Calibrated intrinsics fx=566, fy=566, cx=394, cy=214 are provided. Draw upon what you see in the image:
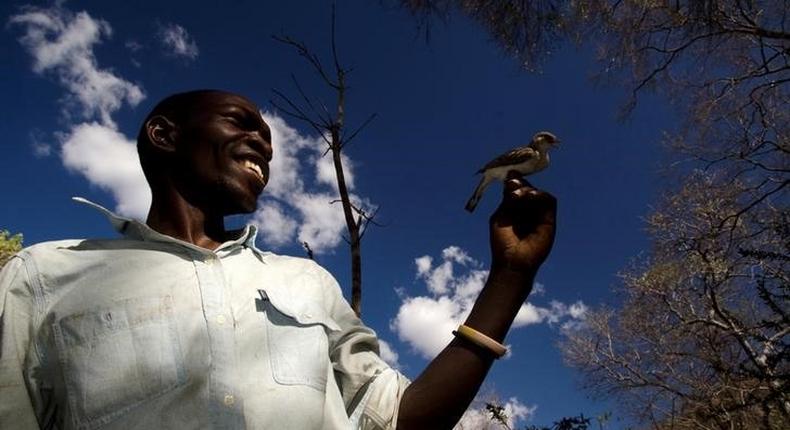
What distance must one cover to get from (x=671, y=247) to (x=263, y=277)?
13.0 meters

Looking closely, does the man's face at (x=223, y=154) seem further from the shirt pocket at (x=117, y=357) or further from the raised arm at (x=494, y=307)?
the raised arm at (x=494, y=307)

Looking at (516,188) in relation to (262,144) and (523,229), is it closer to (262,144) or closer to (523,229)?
(523,229)

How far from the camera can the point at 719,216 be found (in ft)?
38.0

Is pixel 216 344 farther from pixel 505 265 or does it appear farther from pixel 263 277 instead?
pixel 505 265

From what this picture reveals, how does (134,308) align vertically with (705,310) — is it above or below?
below

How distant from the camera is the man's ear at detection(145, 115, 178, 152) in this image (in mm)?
1838

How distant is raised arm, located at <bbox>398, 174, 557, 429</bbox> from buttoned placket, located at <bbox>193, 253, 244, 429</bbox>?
0.43m

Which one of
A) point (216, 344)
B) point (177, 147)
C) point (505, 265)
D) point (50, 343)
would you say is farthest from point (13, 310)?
point (505, 265)

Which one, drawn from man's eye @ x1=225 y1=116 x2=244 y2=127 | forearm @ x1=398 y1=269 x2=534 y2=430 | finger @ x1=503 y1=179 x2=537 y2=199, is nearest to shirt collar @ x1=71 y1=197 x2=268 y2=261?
man's eye @ x1=225 y1=116 x2=244 y2=127

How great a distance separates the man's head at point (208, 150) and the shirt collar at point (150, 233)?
0.44ft

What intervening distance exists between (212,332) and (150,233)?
1.25ft

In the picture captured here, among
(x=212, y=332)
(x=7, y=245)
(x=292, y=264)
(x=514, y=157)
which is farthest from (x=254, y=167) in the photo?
(x=7, y=245)

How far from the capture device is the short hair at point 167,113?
1856 mm

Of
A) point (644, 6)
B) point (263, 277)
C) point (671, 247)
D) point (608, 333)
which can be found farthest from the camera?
point (608, 333)
